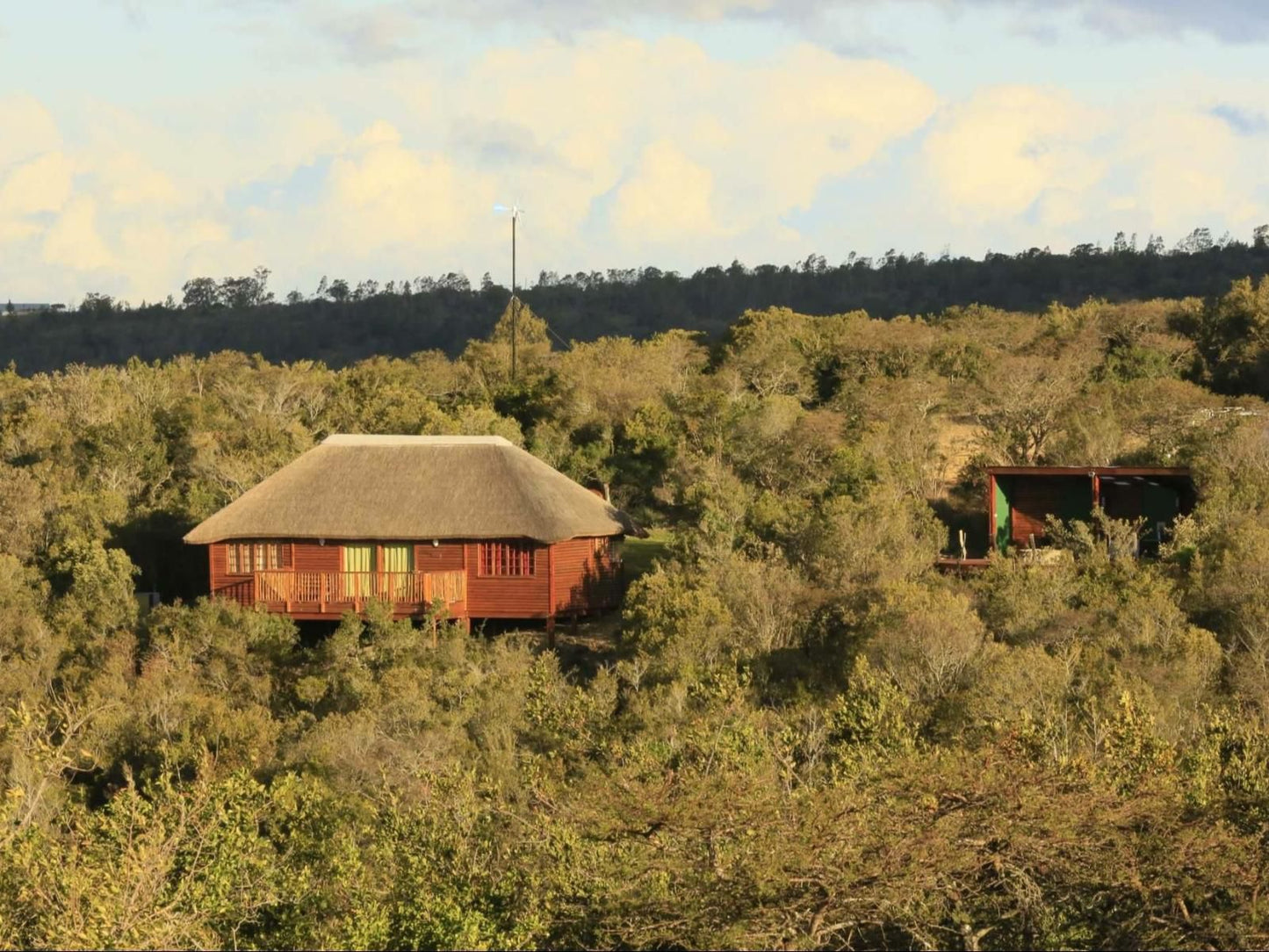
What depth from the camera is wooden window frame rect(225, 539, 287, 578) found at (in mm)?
27812

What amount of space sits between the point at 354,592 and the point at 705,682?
6863mm

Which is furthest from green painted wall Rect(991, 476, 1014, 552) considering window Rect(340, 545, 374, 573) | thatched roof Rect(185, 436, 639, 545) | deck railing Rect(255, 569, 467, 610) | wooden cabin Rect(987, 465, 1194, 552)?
window Rect(340, 545, 374, 573)

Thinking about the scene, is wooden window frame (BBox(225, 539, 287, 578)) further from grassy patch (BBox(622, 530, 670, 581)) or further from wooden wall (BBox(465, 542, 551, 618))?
grassy patch (BBox(622, 530, 670, 581))

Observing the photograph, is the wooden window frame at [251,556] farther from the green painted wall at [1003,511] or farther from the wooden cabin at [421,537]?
the green painted wall at [1003,511]

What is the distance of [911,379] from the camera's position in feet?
119

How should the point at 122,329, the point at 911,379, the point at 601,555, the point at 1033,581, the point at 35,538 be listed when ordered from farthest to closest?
the point at 122,329 → the point at 911,379 → the point at 35,538 → the point at 601,555 → the point at 1033,581

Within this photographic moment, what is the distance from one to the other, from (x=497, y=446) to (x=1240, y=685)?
39.4ft

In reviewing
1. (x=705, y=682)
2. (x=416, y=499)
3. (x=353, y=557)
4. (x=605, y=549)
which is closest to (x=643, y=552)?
(x=605, y=549)

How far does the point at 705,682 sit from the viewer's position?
2212cm

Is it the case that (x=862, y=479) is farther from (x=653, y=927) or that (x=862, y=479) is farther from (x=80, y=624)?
(x=653, y=927)

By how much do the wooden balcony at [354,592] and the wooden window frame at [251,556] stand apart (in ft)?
2.88

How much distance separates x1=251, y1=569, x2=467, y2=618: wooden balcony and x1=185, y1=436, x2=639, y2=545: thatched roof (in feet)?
2.28

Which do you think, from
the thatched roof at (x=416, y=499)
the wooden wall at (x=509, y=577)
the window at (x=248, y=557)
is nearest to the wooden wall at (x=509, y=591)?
the wooden wall at (x=509, y=577)

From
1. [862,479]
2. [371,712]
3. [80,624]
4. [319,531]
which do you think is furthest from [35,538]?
[862,479]
